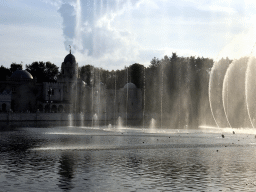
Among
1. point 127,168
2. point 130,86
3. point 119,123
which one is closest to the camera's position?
point 127,168

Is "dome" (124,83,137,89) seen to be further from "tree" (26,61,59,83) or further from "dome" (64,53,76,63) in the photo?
"tree" (26,61,59,83)

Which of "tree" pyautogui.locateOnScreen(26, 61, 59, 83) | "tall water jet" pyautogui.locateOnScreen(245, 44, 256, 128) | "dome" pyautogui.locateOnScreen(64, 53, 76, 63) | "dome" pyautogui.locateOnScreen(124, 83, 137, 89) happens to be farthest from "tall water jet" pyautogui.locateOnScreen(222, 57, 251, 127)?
"tree" pyautogui.locateOnScreen(26, 61, 59, 83)

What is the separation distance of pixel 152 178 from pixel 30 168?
21.7 ft

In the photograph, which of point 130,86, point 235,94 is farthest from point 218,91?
point 130,86

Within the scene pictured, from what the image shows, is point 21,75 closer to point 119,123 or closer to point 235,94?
point 119,123

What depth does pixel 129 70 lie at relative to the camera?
142 meters

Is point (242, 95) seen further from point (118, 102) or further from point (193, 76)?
point (118, 102)

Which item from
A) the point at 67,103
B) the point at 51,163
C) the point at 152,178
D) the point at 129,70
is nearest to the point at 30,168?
the point at 51,163

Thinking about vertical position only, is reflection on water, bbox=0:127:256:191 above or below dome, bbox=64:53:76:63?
below

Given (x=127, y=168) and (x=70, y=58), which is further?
(x=70, y=58)

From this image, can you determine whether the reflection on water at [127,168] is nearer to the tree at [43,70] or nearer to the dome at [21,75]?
the dome at [21,75]

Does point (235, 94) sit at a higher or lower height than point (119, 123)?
higher

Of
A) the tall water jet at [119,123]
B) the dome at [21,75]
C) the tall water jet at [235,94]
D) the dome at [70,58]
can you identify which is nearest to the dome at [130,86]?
the tall water jet at [119,123]

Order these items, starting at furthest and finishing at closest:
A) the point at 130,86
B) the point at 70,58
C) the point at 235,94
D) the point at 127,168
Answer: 1. the point at 130,86
2. the point at 70,58
3. the point at 235,94
4. the point at 127,168
